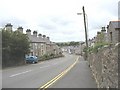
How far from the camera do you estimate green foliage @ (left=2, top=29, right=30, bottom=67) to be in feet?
160

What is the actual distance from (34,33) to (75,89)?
99675mm

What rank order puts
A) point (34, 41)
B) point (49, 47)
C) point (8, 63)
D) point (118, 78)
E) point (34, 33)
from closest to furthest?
point (118, 78) < point (8, 63) < point (34, 41) < point (34, 33) < point (49, 47)

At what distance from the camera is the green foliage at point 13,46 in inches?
1921

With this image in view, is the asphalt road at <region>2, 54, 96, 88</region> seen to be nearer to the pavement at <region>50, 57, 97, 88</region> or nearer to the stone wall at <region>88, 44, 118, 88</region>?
the pavement at <region>50, 57, 97, 88</region>

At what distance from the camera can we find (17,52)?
5434cm

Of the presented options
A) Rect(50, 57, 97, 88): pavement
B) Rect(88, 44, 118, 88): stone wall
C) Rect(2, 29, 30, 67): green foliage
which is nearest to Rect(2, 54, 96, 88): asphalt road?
Rect(50, 57, 97, 88): pavement

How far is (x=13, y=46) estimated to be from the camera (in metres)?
52.1

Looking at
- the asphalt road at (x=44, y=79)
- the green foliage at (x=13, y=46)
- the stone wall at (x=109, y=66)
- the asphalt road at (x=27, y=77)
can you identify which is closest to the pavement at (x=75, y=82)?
the asphalt road at (x=44, y=79)

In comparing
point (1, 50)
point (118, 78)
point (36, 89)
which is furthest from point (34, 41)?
point (118, 78)

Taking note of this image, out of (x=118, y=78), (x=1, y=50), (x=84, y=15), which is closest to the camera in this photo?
(x=118, y=78)

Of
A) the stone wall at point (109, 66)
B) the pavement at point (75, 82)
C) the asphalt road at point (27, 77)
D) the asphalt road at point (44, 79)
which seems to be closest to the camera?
the stone wall at point (109, 66)

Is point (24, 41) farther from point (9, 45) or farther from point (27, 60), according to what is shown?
point (27, 60)

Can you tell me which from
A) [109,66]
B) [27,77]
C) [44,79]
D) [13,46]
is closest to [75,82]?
[44,79]

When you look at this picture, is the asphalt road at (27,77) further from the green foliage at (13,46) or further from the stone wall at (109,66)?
the green foliage at (13,46)
